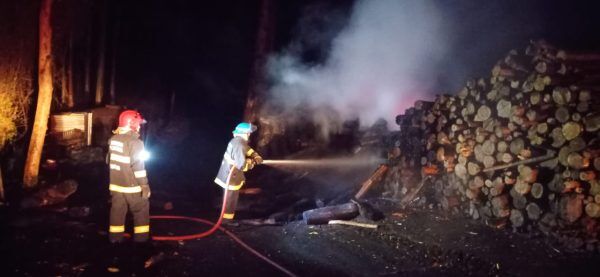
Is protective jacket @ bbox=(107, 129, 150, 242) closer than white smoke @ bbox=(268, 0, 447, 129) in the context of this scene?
Yes

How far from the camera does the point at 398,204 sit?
27.9 ft

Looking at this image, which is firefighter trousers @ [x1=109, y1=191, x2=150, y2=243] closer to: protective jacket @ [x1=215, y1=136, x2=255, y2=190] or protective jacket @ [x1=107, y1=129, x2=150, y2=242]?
protective jacket @ [x1=107, y1=129, x2=150, y2=242]

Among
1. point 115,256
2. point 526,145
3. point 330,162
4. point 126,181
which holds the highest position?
point 526,145

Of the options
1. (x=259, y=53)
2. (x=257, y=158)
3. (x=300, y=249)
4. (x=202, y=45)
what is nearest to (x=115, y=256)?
(x=300, y=249)

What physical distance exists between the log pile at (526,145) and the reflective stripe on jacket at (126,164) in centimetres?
536

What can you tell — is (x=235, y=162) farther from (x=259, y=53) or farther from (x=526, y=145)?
(x=259, y=53)

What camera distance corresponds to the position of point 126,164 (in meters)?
6.12

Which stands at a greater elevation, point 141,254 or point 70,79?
point 70,79

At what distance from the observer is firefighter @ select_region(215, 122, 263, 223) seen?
24.8ft

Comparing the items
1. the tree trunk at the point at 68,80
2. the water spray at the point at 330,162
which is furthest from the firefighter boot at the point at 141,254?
the tree trunk at the point at 68,80

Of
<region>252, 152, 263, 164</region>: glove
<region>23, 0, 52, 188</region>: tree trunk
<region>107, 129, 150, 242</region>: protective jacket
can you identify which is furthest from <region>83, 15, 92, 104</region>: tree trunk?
<region>252, 152, 263, 164</region>: glove

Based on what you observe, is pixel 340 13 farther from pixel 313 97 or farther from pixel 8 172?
pixel 8 172

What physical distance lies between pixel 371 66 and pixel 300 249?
25.3ft

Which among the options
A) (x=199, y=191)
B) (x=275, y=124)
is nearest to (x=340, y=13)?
(x=275, y=124)
